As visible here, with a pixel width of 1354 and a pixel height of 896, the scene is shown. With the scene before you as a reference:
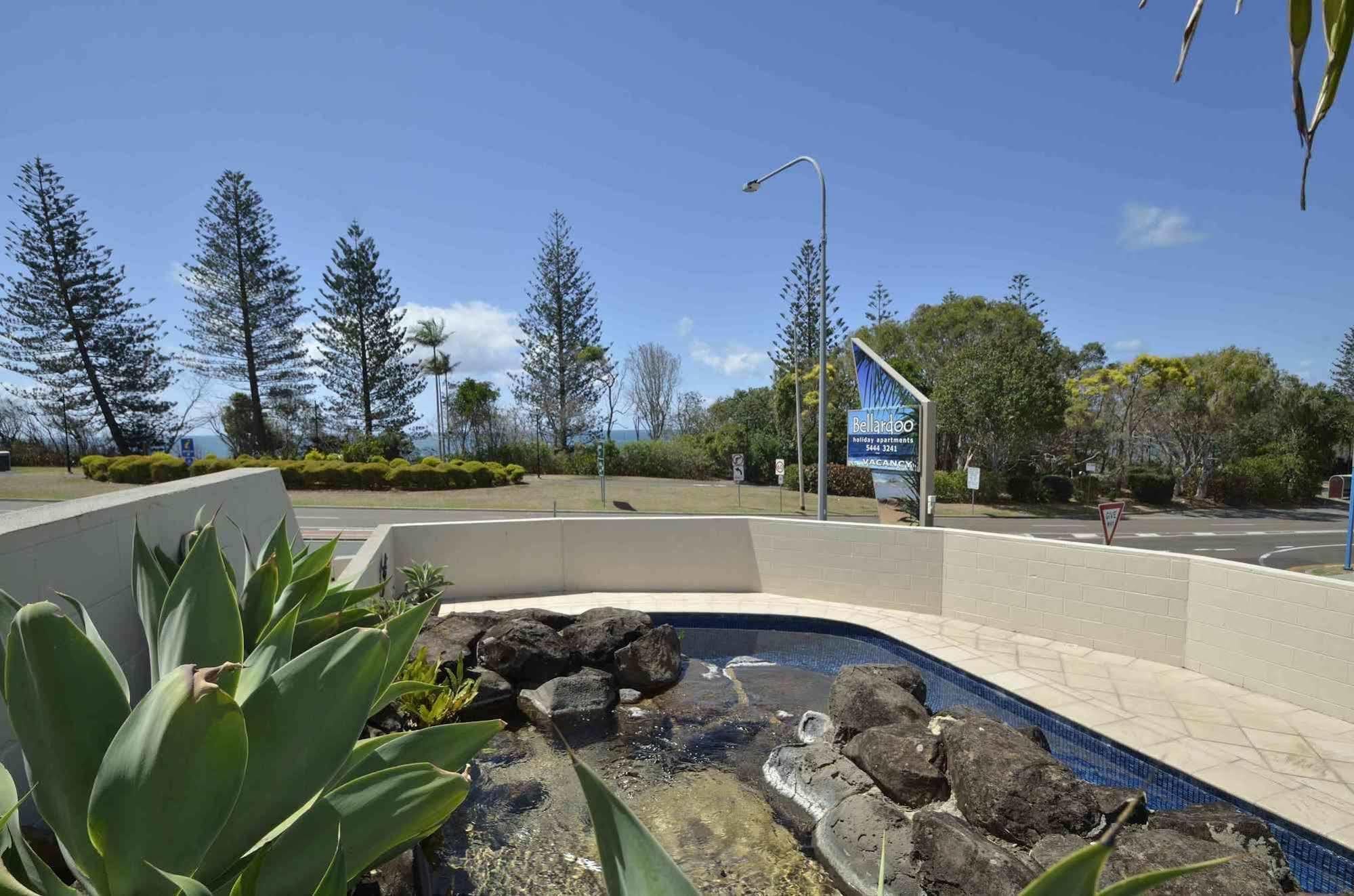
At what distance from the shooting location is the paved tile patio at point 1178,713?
4.07m

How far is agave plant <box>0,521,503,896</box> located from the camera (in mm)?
921

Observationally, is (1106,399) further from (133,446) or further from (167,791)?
(133,446)

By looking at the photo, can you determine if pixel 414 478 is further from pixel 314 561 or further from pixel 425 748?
pixel 425 748

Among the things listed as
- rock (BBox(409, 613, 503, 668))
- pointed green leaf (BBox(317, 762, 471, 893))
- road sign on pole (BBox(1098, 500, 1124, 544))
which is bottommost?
rock (BBox(409, 613, 503, 668))

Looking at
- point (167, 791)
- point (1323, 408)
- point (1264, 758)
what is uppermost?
point (1323, 408)

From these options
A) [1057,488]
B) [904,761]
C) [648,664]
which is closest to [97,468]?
[648,664]

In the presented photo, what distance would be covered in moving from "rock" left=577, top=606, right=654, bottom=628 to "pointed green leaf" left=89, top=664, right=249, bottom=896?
235 inches

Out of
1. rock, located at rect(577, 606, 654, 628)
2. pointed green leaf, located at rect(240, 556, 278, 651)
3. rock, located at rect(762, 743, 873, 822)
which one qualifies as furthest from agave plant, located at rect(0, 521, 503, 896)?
rock, located at rect(577, 606, 654, 628)

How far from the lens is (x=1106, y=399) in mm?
31859

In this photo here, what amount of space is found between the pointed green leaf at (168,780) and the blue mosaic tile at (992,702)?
510 centimetres

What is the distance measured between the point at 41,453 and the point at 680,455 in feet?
97.3

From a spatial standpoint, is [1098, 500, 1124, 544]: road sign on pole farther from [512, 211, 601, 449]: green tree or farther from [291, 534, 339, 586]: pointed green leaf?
[512, 211, 601, 449]: green tree

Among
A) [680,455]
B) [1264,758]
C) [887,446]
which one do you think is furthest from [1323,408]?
[1264,758]

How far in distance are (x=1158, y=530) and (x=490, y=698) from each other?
2061cm
